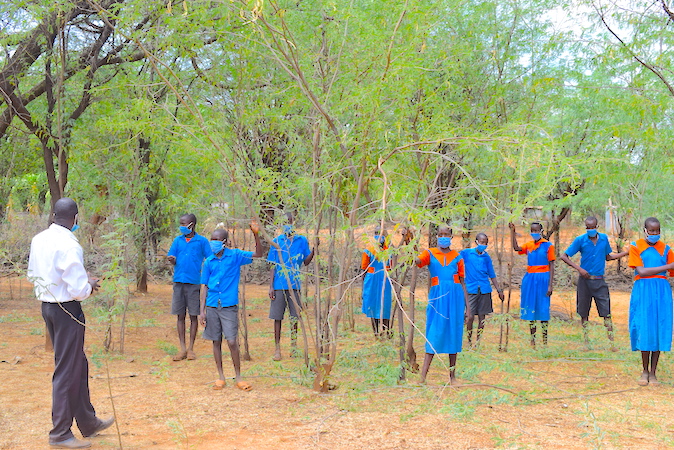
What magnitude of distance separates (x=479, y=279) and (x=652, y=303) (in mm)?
2589

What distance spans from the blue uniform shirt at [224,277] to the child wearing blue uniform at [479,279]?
3434mm

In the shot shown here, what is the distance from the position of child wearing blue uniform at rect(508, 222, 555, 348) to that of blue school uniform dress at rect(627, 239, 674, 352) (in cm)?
184

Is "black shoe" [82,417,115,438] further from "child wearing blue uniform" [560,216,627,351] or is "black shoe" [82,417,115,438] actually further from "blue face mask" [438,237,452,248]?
"child wearing blue uniform" [560,216,627,351]

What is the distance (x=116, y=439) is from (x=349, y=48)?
12.8 feet

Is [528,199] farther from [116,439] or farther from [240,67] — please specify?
[240,67]

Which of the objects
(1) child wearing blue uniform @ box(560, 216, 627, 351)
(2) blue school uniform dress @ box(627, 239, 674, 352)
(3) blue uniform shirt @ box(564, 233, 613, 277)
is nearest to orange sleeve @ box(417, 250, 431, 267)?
(2) blue school uniform dress @ box(627, 239, 674, 352)

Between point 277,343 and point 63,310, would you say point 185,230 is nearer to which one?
point 277,343

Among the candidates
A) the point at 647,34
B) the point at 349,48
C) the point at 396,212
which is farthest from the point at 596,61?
the point at 396,212

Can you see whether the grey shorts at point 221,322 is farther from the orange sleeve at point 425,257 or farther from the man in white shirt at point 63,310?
the orange sleeve at point 425,257

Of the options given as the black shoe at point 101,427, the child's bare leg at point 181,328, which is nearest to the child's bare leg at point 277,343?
the child's bare leg at point 181,328

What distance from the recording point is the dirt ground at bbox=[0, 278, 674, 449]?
178 inches

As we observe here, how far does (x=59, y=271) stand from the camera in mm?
4254

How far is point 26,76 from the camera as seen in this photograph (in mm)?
8438

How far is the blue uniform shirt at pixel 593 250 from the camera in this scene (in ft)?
26.6
